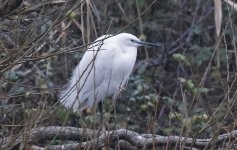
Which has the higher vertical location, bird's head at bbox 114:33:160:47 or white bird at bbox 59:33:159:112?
bird's head at bbox 114:33:160:47

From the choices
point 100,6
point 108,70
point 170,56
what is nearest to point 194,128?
point 108,70

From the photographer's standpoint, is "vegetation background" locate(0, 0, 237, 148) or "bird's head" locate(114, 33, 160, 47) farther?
"bird's head" locate(114, 33, 160, 47)

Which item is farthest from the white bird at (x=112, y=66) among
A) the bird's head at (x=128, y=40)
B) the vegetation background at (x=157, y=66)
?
the vegetation background at (x=157, y=66)

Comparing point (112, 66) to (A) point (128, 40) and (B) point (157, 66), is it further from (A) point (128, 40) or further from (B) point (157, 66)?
(B) point (157, 66)

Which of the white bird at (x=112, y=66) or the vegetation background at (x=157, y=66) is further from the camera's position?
the white bird at (x=112, y=66)

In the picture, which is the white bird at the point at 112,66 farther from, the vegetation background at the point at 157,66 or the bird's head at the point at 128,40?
the vegetation background at the point at 157,66

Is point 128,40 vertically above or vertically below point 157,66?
above

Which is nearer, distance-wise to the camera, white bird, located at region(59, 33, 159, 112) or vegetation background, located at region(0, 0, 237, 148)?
vegetation background, located at region(0, 0, 237, 148)

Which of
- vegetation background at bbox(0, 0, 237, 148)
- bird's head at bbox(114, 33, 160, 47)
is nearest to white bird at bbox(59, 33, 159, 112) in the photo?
bird's head at bbox(114, 33, 160, 47)

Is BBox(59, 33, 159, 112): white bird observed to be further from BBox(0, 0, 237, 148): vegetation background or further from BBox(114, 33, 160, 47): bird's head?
BBox(0, 0, 237, 148): vegetation background

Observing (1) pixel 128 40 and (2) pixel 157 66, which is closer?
(1) pixel 128 40

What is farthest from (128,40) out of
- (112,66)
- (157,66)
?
(157,66)

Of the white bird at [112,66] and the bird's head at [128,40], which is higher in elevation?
the bird's head at [128,40]

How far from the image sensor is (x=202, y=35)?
6.28 metres
